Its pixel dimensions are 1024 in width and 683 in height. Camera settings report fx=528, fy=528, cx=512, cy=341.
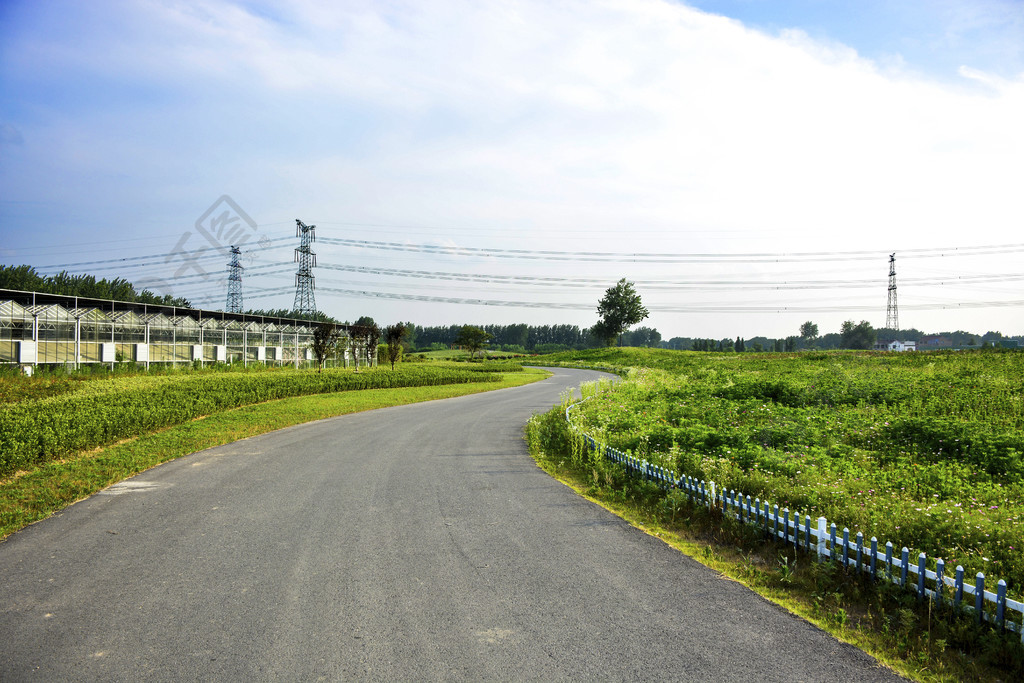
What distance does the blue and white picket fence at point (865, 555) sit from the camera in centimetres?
482

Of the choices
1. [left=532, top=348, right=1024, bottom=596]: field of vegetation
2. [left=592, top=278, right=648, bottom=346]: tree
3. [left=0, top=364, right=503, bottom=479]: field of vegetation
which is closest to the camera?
[left=532, top=348, right=1024, bottom=596]: field of vegetation

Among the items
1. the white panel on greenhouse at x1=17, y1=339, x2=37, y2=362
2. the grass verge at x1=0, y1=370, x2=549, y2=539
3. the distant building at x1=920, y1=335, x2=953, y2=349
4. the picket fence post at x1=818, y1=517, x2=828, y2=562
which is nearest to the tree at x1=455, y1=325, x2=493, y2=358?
the grass verge at x1=0, y1=370, x2=549, y2=539

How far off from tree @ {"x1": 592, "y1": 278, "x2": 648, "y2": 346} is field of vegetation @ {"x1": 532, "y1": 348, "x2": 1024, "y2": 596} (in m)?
79.8

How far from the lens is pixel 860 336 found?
120 m

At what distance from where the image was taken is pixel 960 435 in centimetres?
1048

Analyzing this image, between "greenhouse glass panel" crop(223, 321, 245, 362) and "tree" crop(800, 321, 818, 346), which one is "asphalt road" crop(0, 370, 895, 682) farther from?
"tree" crop(800, 321, 818, 346)

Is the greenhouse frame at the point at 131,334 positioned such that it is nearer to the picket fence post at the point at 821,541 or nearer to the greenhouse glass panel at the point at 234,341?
the greenhouse glass panel at the point at 234,341

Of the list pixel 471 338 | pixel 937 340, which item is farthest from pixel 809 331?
pixel 471 338

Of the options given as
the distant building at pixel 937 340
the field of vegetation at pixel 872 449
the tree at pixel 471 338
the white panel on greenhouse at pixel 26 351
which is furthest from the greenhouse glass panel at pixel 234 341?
the distant building at pixel 937 340

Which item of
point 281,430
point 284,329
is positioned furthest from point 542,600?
point 284,329

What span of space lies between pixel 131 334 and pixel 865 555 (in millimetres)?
46851

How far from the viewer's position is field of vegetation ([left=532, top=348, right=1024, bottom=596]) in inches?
254

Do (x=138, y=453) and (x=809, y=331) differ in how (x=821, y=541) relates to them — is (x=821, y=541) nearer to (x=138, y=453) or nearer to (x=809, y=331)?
(x=138, y=453)

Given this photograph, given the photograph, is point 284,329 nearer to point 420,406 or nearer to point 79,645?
point 420,406
